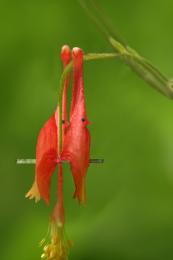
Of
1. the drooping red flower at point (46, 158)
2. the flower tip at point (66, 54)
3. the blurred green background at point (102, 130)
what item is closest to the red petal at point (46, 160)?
the drooping red flower at point (46, 158)

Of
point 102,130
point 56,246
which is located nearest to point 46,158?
point 56,246

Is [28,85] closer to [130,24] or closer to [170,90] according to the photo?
[130,24]

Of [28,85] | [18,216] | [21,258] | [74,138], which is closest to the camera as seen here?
[74,138]

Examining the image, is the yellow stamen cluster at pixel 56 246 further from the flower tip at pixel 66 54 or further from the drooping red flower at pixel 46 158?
the flower tip at pixel 66 54

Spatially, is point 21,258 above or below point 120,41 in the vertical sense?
below

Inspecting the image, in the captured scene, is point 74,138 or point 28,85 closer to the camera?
point 74,138

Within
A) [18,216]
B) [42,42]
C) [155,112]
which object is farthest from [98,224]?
[42,42]

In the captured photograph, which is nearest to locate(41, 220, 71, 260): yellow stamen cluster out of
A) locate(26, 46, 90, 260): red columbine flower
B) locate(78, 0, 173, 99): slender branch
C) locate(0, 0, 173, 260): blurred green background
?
locate(26, 46, 90, 260): red columbine flower
